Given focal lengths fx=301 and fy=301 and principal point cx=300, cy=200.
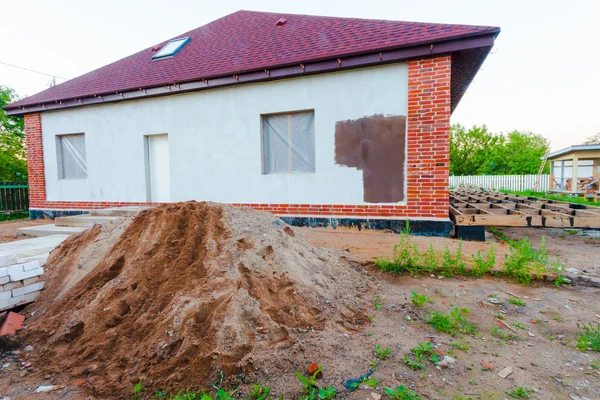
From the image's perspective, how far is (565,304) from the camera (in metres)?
3.12

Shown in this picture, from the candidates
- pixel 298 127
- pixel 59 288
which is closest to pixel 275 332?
pixel 59 288

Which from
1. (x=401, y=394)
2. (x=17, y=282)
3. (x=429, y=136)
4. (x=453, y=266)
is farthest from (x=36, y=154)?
(x=401, y=394)

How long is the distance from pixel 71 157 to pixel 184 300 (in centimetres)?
971

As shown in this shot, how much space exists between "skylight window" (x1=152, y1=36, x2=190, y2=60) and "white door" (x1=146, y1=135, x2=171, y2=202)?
11.1ft

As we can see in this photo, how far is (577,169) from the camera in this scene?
20062mm

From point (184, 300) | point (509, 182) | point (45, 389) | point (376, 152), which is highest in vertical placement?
point (376, 152)

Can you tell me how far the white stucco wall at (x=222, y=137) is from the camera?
654cm

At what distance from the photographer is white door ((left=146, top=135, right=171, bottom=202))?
849 centimetres

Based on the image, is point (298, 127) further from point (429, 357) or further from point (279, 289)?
point (429, 357)

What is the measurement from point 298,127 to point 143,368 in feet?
19.4

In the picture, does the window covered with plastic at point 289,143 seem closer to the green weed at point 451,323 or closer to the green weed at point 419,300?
the green weed at point 419,300

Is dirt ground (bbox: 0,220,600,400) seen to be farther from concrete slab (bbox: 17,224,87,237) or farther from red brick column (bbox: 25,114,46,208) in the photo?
red brick column (bbox: 25,114,46,208)

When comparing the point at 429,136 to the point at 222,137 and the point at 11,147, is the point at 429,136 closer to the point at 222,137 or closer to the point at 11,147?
the point at 222,137

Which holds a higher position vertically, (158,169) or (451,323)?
(158,169)
